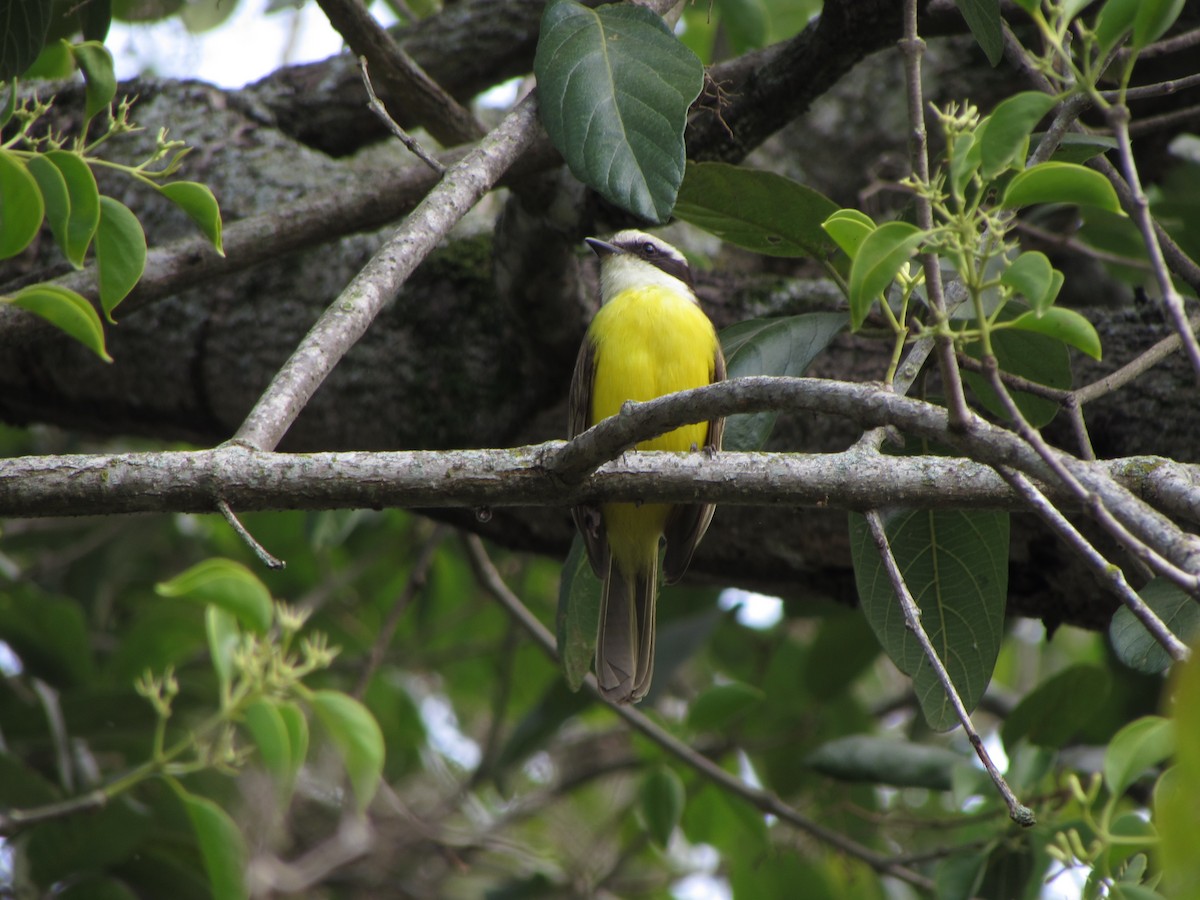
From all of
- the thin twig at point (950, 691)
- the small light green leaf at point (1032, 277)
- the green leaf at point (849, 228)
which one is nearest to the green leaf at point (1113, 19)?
the small light green leaf at point (1032, 277)

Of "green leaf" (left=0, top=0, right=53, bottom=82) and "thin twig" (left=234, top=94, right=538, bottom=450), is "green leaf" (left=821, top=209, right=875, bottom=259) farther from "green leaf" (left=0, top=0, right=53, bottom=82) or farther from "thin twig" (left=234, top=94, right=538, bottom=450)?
"green leaf" (left=0, top=0, right=53, bottom=82)

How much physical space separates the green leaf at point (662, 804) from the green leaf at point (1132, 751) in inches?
94.3

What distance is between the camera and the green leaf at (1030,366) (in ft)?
8.89

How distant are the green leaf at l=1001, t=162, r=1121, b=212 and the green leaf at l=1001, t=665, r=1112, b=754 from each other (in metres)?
2.39

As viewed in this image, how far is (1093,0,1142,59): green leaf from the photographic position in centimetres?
157

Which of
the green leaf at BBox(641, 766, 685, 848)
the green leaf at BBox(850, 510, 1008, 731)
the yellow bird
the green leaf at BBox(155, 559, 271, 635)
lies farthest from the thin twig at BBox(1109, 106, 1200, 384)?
the green leaf at BBox(641, 766, 685, 848)

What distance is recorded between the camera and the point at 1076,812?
3357mm

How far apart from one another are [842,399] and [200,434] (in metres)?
2.90

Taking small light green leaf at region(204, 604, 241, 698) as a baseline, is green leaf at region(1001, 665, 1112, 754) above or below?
below

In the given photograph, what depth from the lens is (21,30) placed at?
269cm

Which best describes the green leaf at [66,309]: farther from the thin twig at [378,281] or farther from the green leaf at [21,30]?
the green leaf at [21,30]

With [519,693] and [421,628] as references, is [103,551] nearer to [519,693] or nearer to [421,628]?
[421,628]

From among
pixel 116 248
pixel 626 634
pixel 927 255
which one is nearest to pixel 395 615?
pixel 626 634

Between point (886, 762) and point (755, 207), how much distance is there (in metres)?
2.01
